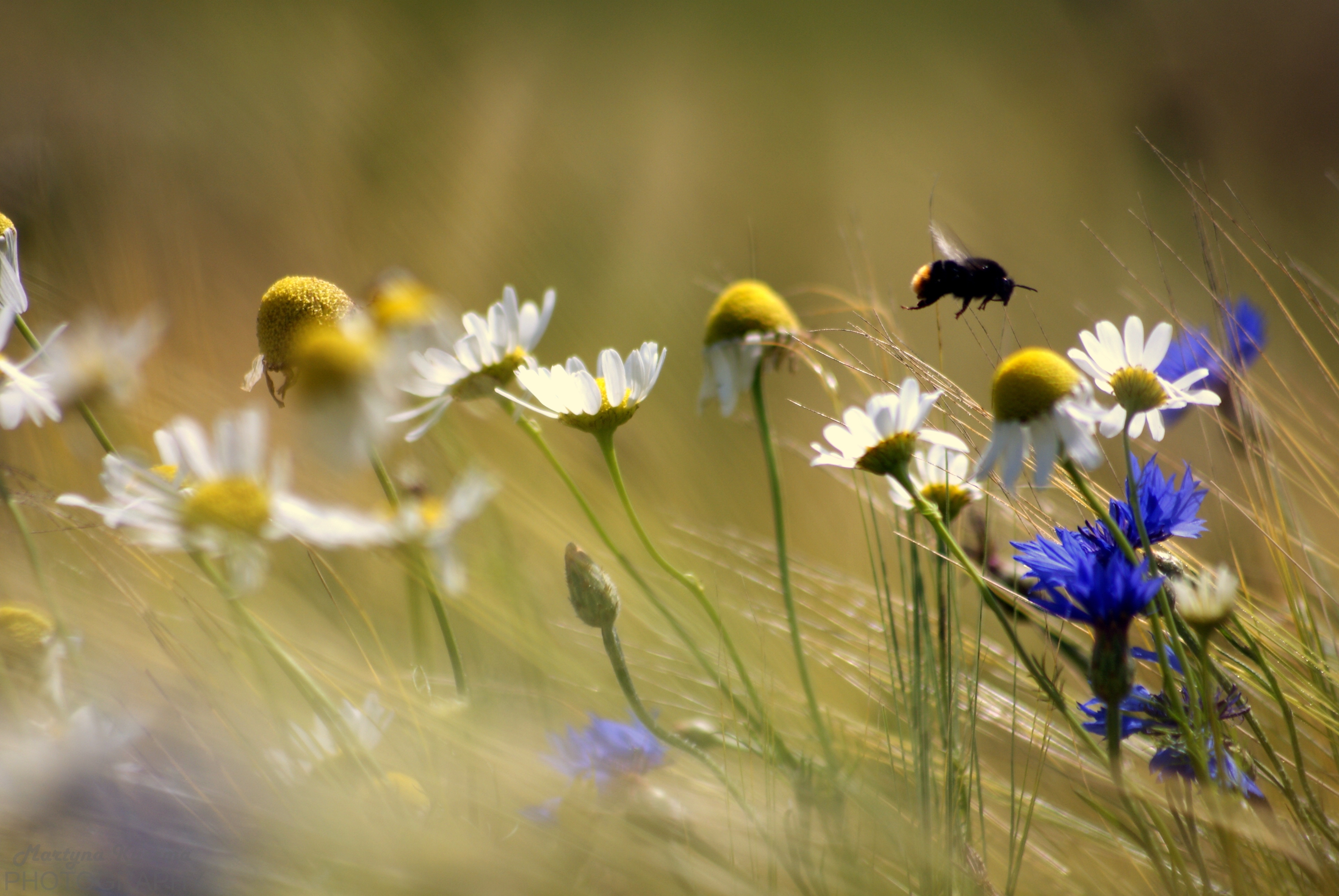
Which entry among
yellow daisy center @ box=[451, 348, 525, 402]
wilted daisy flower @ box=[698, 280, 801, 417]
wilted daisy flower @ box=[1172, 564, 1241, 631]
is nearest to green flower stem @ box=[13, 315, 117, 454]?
yellow daisy center @ box=[451, 348, 525, 402]

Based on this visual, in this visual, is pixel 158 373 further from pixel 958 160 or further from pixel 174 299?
pixel 958 160

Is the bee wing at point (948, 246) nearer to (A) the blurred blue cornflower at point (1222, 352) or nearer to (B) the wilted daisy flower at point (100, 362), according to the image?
(A) the blurred blue cornflower at point (1222, 352)

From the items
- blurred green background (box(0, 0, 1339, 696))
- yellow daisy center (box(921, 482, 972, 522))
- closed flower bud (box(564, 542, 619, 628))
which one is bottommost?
closed flower bud (box(564, 542, 619, 628))

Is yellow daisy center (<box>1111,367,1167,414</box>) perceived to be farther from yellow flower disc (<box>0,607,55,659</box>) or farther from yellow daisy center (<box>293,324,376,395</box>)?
yellow flower disc (<box>0,607,55,659</box>)

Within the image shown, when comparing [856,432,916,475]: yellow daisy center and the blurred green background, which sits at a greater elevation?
the blurred green background

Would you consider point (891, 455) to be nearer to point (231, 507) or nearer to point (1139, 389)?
point (1139, 389)

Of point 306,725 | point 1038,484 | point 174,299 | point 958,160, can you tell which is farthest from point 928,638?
point 958,160
